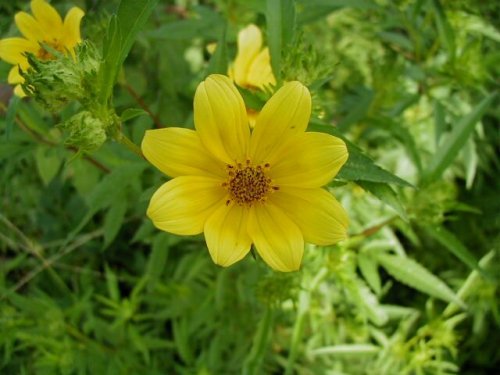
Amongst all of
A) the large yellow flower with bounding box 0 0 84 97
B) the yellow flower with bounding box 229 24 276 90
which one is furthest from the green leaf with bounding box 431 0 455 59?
the large yellow flower with bounding box 0 0 84 97

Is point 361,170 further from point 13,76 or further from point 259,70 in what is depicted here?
point 13,76

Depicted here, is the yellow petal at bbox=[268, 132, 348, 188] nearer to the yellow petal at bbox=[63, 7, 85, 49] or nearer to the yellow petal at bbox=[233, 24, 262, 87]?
the yellow petal at bbox=[233, 24, 262, 87]

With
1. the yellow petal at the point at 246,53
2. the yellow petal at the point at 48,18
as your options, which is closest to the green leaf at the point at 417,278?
the yellow petal at the point at 246,53

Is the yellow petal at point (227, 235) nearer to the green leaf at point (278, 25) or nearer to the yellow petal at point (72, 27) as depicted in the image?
the green leaf at point (278, 25)

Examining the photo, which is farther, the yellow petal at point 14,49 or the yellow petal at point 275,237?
the yellow petal at point 14,49

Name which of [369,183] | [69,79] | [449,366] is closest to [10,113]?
[69,79]

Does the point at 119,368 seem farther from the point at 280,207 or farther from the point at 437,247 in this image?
the point at 437,247

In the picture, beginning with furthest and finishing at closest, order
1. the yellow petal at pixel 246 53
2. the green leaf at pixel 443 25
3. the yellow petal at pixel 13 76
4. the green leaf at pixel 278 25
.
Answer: the green leaf at pixel 443 25 < the yellow petal at pixel 246 53 < the yellow petal at pixel 13 76 < the green leaf at pixel 278 25

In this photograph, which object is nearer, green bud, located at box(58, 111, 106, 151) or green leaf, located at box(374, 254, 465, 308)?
green bud, located at box(58, 111, 106, 151)
